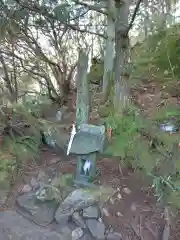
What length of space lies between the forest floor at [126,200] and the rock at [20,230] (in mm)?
141

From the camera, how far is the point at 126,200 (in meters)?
2.64

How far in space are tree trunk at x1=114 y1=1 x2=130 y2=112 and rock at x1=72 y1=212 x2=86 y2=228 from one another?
1439 millimetres

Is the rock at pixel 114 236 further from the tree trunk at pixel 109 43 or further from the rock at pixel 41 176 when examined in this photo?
the tree trunk at pixel 109 43

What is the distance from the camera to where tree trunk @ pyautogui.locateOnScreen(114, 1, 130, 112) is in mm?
3307

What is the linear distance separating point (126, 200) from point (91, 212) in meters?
0.36

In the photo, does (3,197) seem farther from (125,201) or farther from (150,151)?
(150,151)

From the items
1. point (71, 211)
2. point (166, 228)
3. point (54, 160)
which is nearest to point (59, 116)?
point (54, 160)

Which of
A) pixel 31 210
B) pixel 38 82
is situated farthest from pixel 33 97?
pixel 31 210

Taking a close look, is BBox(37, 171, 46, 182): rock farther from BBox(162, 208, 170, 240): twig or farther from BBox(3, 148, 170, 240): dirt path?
BBox(162, 208, 170, 240): twig

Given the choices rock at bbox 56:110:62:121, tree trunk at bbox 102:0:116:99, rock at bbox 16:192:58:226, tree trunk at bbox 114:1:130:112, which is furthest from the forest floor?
tree trunk at bbox 102:0:116:99

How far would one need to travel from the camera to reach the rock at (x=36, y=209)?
2492mm

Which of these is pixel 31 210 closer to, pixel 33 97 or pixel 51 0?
pixel 33 97

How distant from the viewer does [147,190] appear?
269cm

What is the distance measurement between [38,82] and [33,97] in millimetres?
228
